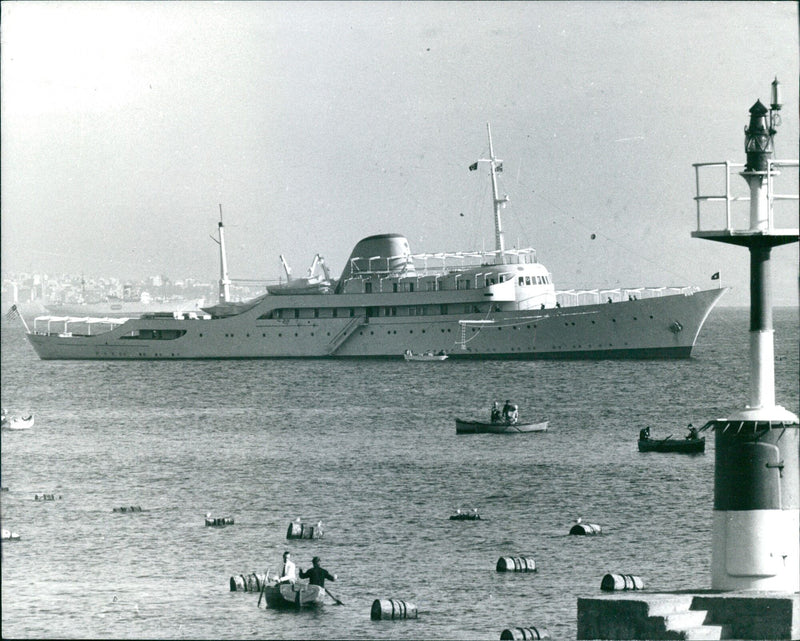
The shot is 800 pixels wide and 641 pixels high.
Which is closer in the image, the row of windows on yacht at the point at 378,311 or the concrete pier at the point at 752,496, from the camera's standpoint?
the concrete pier at the point at 752,496

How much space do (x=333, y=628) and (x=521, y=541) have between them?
8512 millimetres

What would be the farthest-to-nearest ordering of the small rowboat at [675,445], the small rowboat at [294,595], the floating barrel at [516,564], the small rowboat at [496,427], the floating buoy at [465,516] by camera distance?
1. the small rowboat at [496,427]
2. the small rowboat at [675,445]
3. the floating buoy at [465,516]
4. the floating barrel at [516,564]
5. the small rowboat at [294,595]

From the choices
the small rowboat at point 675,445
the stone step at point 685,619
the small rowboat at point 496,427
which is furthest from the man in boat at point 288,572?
the small rowboat at point 496,427

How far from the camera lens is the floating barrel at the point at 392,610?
72.8 ft

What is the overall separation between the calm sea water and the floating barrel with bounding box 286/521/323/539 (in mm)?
231

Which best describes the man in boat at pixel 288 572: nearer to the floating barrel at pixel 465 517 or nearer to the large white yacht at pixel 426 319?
the floating barrel at pixel 465 517

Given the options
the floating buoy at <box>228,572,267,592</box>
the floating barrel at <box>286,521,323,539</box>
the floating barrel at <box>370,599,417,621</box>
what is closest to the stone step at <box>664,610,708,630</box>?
the floating barrel at <box>370,599,417,621</box>

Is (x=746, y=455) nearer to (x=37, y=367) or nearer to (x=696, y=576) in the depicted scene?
(x=696, y=576)

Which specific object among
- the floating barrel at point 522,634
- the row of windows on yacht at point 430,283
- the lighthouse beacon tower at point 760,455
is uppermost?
the row of windows on yacht at point 430,283

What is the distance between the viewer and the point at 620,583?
22844 millimetres

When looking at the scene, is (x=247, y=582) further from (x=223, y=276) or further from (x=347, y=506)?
(x=223, y=276)

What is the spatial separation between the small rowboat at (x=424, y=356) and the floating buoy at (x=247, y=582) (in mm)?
76368

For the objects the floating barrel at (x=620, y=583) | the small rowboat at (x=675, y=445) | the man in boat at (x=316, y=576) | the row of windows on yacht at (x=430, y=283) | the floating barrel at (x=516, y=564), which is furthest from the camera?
the row of windows on yacht at (x=430, y=283)

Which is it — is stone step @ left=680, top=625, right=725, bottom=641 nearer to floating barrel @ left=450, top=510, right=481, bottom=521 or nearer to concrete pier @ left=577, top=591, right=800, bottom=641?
concrete pier @ left=577, top=591, right=800, bottom=641
